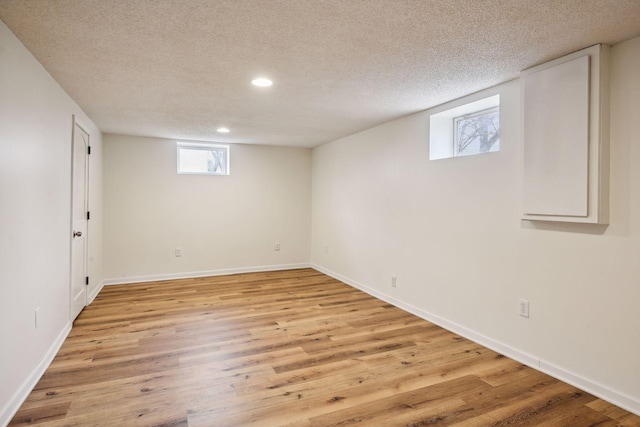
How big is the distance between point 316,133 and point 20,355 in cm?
392

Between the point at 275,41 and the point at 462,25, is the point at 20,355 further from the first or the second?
the point at 462,25

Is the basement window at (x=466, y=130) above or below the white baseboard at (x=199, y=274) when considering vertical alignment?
above

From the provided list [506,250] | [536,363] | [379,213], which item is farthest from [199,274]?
[536,363]

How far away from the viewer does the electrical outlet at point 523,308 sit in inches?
107

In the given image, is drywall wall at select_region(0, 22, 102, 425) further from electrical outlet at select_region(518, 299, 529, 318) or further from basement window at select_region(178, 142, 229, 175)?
electrical outlet at select_region(518, 299, 529, 318)

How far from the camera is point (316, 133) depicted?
5055 mm

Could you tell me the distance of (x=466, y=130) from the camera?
359 centimetres

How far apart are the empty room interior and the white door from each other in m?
0.05

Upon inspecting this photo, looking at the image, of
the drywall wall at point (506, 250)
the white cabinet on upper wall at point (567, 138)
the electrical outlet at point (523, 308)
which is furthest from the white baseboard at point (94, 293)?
the white cabinet on upper wall at point (567, 138)

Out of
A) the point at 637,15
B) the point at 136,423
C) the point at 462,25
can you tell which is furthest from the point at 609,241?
the point at 136,423

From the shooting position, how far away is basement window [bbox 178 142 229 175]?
222 inches

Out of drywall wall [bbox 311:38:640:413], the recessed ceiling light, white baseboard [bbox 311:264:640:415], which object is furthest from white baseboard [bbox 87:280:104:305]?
white baseboard [bbox 311:264:640:415]

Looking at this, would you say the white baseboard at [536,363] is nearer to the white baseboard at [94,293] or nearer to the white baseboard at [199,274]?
the white baseboard at [199,274]

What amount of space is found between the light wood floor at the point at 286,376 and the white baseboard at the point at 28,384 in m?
0.04
